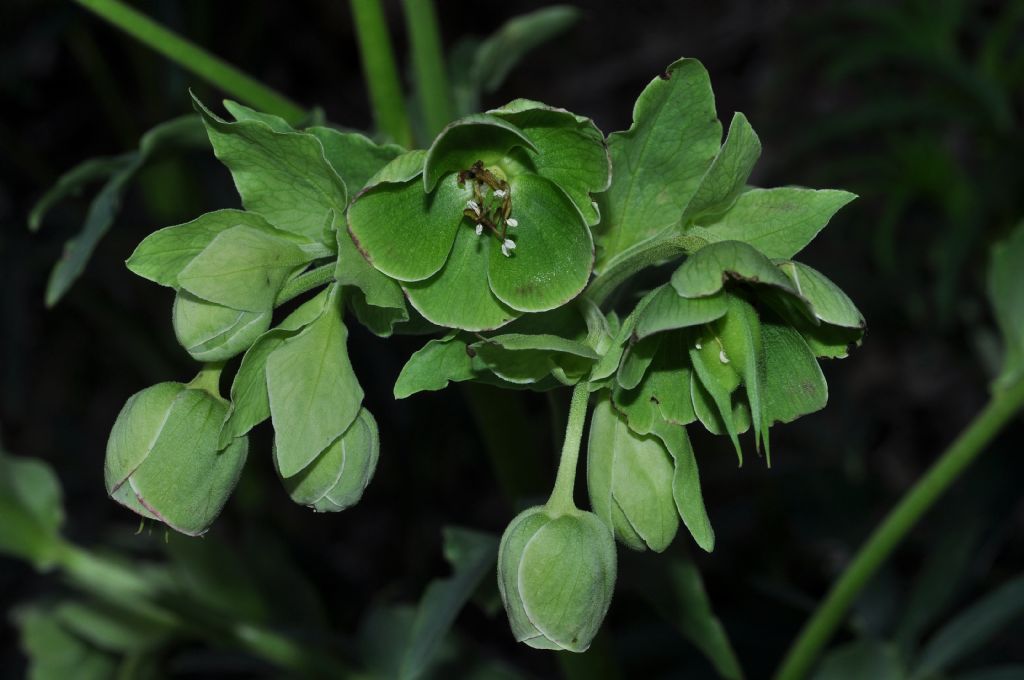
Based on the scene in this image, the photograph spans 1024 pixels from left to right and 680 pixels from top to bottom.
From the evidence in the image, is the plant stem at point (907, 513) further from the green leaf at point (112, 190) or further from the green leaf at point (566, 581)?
the green leaf at point (112, 190)

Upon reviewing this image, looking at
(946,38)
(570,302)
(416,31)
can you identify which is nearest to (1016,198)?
(946,38)

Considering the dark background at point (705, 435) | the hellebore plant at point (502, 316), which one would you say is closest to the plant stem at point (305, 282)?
the hellebore plant at point (502, 316)

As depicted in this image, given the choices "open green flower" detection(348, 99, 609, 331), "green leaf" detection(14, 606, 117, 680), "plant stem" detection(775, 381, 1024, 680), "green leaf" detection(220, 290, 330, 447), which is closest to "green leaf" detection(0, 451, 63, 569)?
"green leaf" detection(14, 606, 117, 680)

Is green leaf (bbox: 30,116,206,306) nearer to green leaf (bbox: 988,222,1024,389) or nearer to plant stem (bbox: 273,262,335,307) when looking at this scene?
plant stem (bbox: 273,262,335,307)

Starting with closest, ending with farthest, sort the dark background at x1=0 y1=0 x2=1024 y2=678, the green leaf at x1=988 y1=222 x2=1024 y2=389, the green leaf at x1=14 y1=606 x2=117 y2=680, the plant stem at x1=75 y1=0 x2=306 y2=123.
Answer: the plant stem at x1=75 y1=0 x2=306 y2=123 → the green leaf at x1=988 y1=222 x2=1024 y2=389 → the green leaf at x1=14 y1=606 x2=117 y2=680 → the dark background at x1=0 y1=0 x2=1024 y2=678

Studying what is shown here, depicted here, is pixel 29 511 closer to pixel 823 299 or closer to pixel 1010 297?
pixel 823 299

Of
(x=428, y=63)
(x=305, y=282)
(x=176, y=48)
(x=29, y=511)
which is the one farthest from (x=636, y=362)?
(x=29, y=511)
